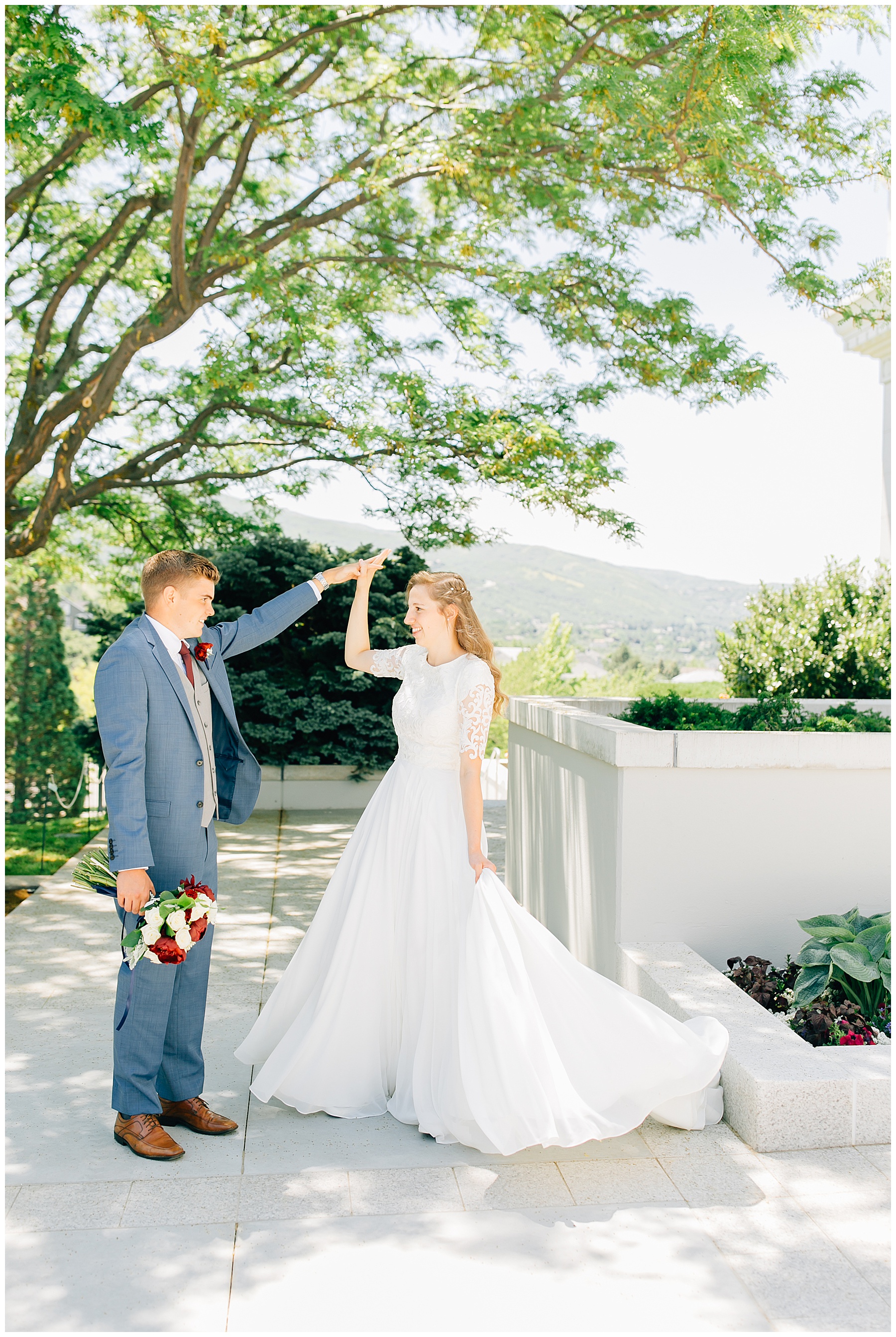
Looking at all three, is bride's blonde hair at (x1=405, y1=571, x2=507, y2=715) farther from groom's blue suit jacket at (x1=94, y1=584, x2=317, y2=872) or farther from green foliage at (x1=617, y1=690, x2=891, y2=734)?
green foliage at (x1=617, y1=690, x2=891, y2=734)

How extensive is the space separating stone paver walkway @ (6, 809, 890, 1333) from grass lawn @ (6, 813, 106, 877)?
6.02 meters

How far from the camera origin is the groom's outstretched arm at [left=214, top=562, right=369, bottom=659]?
12.8 ft

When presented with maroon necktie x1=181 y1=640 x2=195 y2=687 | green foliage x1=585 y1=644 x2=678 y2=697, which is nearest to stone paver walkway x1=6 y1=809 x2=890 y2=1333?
maroon necktie x1=181 y1=640 x2=195 y2=687

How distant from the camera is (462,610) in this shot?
401cm

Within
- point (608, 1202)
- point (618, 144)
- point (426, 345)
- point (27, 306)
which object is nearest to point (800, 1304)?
point (608, 1202)

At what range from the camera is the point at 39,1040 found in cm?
459

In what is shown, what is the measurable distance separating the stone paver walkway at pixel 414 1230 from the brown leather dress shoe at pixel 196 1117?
0.05 metres

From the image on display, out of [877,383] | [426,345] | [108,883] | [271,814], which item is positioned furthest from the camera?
[877,383]

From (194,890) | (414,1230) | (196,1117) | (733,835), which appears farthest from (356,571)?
(414,1230)

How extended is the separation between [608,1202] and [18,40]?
6.94m

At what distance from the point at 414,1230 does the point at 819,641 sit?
857 cm

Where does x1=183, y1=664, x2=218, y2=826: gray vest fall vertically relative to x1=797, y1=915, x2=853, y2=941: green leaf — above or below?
above

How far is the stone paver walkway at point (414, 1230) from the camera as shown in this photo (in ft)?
8.52

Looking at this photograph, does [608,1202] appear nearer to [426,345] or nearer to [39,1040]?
[39,1040]
